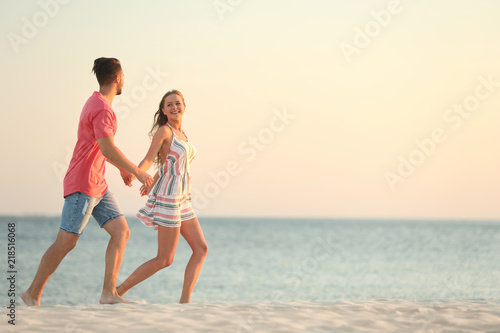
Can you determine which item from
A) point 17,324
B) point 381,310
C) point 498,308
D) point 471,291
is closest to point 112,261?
point 17,324

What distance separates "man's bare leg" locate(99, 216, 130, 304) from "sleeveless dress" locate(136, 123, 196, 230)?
249 mm

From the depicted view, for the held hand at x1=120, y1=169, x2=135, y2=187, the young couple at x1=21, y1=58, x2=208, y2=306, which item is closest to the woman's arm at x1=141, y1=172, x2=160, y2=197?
the young couple at x1=21, y1=58, x2=208, y2=306

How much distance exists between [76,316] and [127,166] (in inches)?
48.3

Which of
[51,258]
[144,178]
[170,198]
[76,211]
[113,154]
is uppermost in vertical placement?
[113,154]

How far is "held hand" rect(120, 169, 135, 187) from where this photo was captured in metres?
5.29

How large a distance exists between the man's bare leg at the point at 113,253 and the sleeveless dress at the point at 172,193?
0.82 ft

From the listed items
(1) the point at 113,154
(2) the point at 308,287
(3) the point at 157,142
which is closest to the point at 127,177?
(3) the point at 157,142

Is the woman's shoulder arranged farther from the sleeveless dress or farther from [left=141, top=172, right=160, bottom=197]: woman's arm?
[left=141, top=172, right=160, bottom=197]: woman's arm

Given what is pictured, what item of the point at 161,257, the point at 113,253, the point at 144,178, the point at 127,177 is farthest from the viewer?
the point at 127,177

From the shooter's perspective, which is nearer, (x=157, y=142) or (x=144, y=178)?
(x=144, y=178)

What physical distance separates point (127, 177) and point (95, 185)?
45 centimetres

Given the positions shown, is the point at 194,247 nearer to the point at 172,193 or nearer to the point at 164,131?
the point at 172,193

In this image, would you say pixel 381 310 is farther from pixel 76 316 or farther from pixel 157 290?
pixel 157 290

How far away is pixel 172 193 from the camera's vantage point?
17.2 feet
